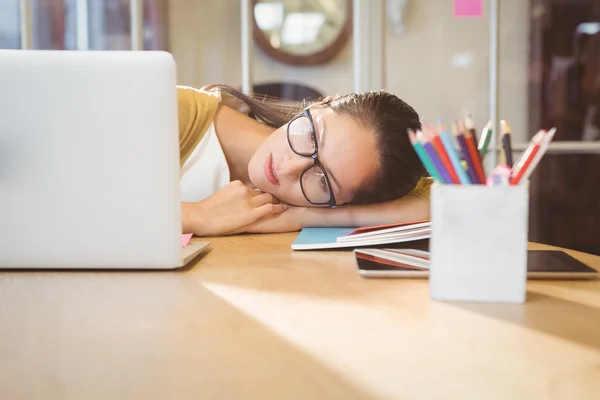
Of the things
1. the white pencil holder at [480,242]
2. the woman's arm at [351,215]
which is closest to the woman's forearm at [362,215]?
the woman's arm at [351,215]

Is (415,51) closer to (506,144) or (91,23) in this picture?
(91,23)

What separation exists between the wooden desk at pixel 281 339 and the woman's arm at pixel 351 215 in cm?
48

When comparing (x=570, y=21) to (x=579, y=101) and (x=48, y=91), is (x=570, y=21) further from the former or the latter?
(x=48, y=91)

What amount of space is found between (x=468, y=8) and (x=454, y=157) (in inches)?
66.2

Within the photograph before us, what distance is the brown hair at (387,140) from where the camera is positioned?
1156 millimetres

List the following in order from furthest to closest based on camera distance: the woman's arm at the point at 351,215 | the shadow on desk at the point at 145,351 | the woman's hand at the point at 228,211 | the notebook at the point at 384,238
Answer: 1. the woman's arm at the point at 351,215
2. the woman's hand at the point at 228,211
3. the notebook at the point at 384,238
4. the shadow on desk at the point at 145,351

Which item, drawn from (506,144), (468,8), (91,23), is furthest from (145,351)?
(468,8)

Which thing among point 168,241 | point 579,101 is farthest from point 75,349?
point 579,101

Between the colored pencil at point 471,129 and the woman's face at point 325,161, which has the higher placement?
the colored pencil at point 471,129

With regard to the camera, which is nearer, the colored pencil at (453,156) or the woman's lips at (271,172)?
the colored pencil at (453,156)

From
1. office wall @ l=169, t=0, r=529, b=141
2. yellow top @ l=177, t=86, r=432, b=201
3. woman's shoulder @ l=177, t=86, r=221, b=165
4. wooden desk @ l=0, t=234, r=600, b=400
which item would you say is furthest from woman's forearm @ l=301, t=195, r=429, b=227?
office wall @ l=169, t=0, r=529, b=141

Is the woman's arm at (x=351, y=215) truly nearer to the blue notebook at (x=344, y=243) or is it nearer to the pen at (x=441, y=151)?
the blue notebook at (x=344, y=243)

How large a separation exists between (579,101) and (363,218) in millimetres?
1454

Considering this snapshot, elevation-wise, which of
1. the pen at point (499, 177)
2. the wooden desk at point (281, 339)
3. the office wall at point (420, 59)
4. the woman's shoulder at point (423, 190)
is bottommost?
the wooden desk at point (281, 339)
